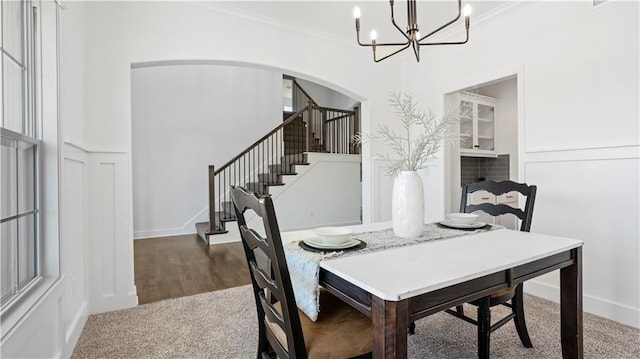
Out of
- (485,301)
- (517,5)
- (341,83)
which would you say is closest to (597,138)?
(517,5)

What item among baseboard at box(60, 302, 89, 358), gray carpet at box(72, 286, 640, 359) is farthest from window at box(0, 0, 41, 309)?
gray carpet at box(72, 286, 640, 359)

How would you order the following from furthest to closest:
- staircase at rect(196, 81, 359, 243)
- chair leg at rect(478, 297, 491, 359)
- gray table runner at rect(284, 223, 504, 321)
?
staircase at rect(196, 81, 359, 243) → chair leg at rect(478, 297, 491, 359) → gray table runner at rect(284, 223, 504, 321)

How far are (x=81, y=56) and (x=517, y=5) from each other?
358 centimetres

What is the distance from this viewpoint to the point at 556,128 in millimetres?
2549

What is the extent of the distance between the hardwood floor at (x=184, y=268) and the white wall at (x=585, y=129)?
292 centimetres

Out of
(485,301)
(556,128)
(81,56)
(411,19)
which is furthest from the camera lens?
(556,128)

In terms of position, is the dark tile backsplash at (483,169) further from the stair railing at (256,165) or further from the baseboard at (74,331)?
the baseboard at (74,331)

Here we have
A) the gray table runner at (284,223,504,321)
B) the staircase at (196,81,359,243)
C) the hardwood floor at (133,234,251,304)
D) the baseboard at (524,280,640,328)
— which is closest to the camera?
the gray table runner at (284,223,504,321)

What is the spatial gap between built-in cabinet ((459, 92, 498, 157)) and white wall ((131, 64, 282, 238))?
3.16 m

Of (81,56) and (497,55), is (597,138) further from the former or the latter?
(81,56)

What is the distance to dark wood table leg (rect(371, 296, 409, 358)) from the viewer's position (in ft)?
2.89

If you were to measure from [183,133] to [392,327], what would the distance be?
581 cm

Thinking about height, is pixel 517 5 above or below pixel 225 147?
above

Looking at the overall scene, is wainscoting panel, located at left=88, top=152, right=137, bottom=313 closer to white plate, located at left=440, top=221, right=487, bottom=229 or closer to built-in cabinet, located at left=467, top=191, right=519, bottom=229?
white plate, located at left=440, top=221, right=487, bottom=229
